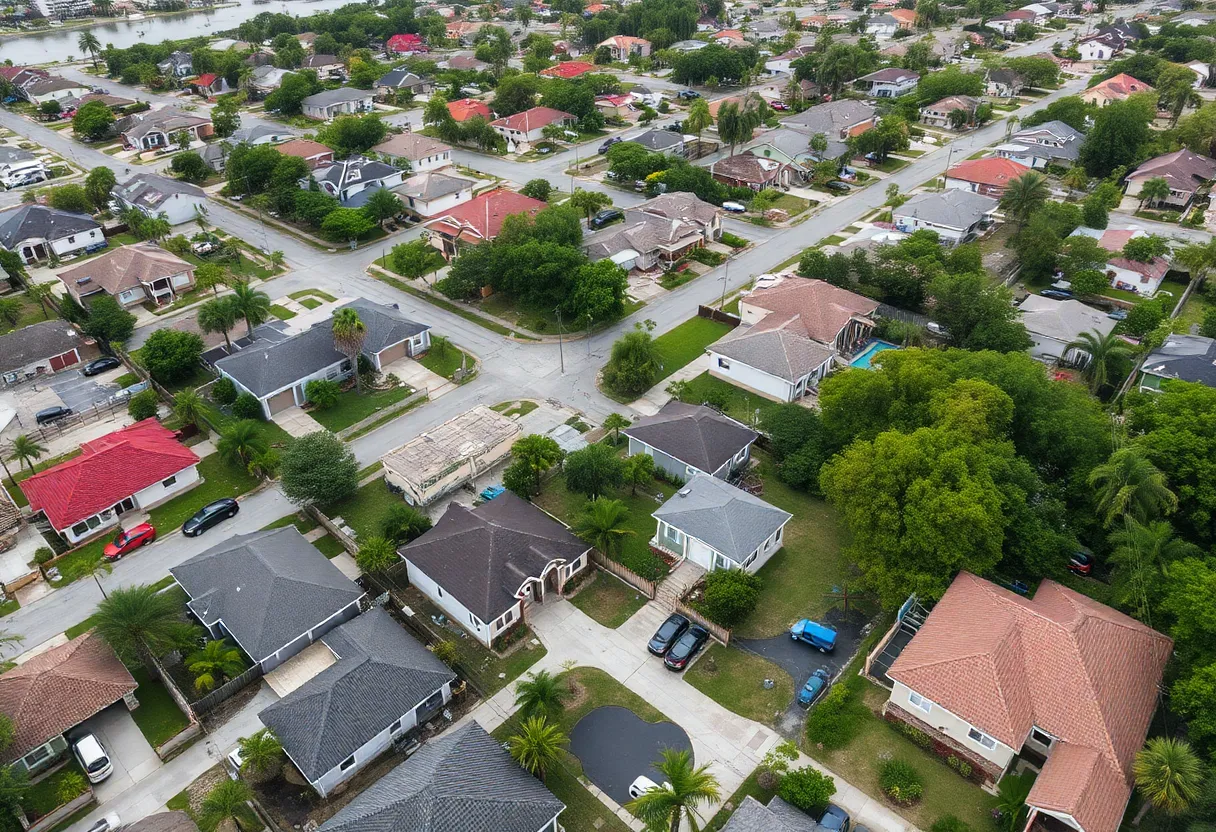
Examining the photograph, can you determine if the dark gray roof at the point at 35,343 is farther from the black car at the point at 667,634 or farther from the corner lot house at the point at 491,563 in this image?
the black car at the point at 667,634

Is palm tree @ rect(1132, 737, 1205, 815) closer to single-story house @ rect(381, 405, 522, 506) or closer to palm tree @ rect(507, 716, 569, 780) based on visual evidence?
palm tree @ rect(507, 716, 569, 780)

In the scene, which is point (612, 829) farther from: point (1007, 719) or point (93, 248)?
point (93, 248)

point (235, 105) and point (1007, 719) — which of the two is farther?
point (235, 105)

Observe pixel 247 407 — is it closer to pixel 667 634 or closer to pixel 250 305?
pixel 250 305

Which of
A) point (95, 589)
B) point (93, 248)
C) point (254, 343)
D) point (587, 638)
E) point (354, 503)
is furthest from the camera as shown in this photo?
point (93, 248)

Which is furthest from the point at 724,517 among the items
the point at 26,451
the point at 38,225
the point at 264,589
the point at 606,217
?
the point at 38,225

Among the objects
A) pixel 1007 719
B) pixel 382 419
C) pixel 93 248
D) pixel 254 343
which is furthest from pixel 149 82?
pixel 1007 719
